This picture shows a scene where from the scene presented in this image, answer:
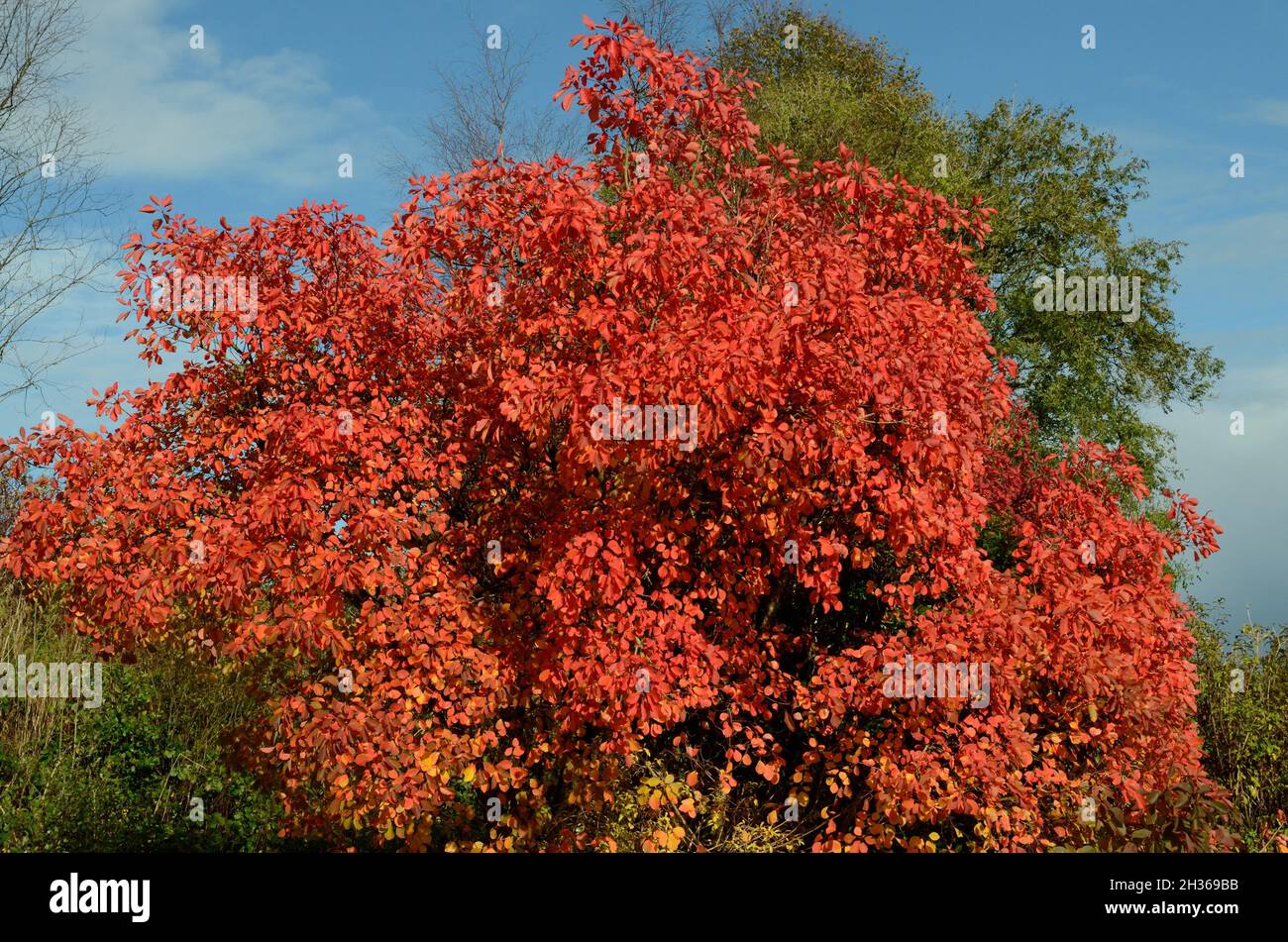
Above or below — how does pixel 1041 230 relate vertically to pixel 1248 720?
above

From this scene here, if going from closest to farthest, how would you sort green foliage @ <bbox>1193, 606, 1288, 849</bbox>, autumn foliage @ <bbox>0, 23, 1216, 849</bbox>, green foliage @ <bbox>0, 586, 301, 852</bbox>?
autumn foliage @ <bbox>0, 23, 1216, 849</bbox>, green foliage @ <bbox>0, 586, 301, 852</bbox>, green foliage @ <bbox>1193, 606, 1288, 849</bbox>

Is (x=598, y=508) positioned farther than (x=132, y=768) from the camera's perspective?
No

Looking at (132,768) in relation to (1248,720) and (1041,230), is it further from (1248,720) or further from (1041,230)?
(1041,230)

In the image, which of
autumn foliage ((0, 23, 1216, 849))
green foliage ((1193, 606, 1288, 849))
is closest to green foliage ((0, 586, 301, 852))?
autumn foliage ((0, 23, 1216, 849))

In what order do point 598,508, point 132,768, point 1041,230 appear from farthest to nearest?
point 1041,230 < point 132,768 < point 598,508

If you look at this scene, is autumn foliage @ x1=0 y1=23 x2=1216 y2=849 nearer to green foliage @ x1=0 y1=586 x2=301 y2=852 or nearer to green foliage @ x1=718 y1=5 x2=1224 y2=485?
green foliage @ x1=0 y1=586 x2=301 y2=852

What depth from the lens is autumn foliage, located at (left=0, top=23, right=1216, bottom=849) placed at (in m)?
6.99

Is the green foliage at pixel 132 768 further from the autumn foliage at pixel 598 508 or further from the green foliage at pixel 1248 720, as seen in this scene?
the green foliage at pixel 1248 720

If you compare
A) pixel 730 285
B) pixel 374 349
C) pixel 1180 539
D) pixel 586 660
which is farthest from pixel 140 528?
pixel 1180 539

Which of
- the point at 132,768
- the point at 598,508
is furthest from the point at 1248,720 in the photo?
the point at 132,768

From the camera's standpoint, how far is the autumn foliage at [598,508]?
6.99 metres

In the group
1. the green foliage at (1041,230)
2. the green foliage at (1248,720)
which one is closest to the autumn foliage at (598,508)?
the green foliage at (1248,720)

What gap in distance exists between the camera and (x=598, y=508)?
7777 mm
